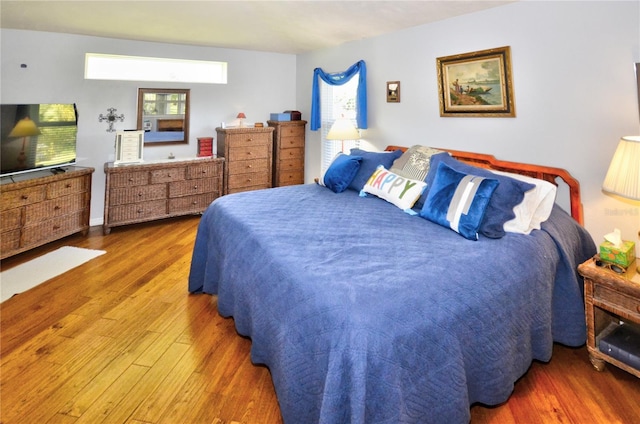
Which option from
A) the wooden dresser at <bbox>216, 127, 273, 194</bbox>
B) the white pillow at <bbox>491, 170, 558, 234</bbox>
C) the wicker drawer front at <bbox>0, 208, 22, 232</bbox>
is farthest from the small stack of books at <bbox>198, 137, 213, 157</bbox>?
the white pillow at <bbox>491, 170, 558, 234</bbox>

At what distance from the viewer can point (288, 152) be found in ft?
17.4

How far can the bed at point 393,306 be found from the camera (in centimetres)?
120

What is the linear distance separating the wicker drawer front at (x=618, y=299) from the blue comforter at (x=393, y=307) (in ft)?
0.38

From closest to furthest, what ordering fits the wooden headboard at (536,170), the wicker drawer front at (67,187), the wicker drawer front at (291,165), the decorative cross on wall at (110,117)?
the wooden headboard at (536,170) → the wicker drawer front at (67,187) → the decorative cross on wall at (110,117) → the wicker drawer front at (291,165)

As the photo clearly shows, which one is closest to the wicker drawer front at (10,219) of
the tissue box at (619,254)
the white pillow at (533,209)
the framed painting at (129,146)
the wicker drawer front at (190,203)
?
the framed painting at (129,146)

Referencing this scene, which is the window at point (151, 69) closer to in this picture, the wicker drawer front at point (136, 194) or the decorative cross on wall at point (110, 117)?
the decorative cross on wall at point (110, 117)

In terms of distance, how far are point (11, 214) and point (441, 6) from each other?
414 centimetres

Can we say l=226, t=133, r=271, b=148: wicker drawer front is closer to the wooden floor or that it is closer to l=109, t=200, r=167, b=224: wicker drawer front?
l=109, t=200, r=167, b=224: wicker drawer front

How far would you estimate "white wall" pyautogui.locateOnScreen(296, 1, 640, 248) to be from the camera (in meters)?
2.20

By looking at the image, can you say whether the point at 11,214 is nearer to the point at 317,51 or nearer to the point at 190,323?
the point at 190,323

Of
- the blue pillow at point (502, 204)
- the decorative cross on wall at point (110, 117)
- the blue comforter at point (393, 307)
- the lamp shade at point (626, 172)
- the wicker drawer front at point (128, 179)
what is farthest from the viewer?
the decorative cross on wall at point (110, 117)

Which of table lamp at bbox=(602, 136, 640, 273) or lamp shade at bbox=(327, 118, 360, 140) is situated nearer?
table lamp at bbox=(602, 136, 640, 273)

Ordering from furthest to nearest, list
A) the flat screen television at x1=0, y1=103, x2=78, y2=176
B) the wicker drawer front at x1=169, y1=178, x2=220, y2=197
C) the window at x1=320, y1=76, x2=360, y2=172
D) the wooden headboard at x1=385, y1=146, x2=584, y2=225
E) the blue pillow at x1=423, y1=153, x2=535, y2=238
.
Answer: the window at x1=320, y1=76, x2=360, y2=172, the wicker drawer front at x1=169, y1=178, x2=220, y2=197, the flat screen television at x1=0, y1=103, x2=78, y2=176, the wooden headboard at x1=385, y1=146, x2=584, y2=225, the blue pillow at x1=423, y1=153, x2=535, y2=238

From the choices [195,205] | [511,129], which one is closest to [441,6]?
[511,129]
